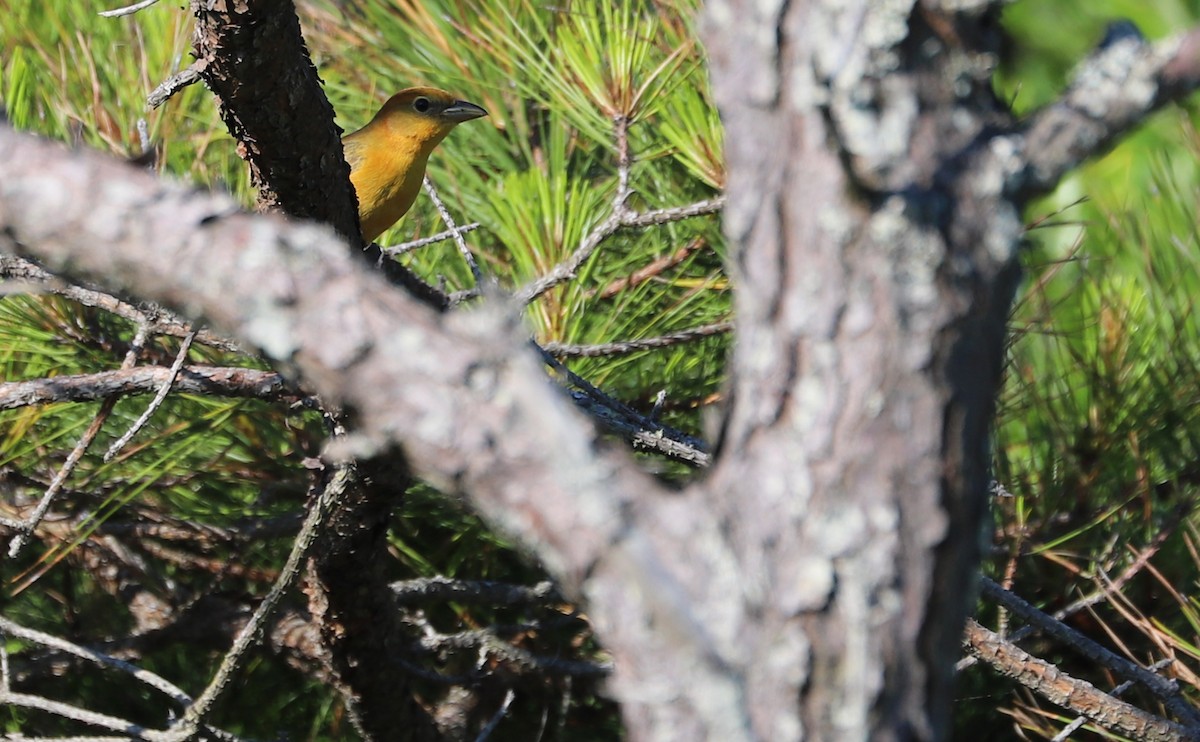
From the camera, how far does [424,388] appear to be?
67 cm

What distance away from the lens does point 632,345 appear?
61.0 inches

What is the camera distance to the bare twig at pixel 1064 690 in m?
1.26

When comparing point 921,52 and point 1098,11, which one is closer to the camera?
point 921,52

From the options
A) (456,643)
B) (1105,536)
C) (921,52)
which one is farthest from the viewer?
(1105,536)

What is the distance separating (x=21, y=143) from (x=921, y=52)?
52cm

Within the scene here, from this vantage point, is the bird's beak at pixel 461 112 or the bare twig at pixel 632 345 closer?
the bare twig at pixel 632 345

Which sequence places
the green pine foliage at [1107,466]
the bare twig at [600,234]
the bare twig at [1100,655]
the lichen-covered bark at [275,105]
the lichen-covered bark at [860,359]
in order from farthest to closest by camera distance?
the green pine foliage at [1107,466]
the bare twig at [600,234]
the bare twig at [1100,655]
the lichen-covered bark at [275,105]
the lichen-covered bark at [860,359]

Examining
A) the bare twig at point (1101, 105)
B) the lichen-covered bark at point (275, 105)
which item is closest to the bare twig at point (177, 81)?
the lichen-covered bark at point (275, 105)

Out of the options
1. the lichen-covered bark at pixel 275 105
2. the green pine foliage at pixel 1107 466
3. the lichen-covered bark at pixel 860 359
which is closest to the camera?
the lichen-covered bark at pixel 860 359

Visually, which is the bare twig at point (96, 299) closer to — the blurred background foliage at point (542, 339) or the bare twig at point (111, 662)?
the blurred background foliage at point (542, 339)

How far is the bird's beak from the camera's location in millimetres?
2096

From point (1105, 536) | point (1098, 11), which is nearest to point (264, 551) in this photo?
point (1105, 536)

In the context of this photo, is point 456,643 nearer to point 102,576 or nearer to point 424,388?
point 102,576

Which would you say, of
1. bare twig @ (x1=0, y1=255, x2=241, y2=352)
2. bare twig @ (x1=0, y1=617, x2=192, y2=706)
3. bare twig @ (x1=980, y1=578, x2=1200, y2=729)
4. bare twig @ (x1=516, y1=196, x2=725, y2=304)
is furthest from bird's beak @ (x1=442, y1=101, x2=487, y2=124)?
bare twig @ (x1=980, y1=578, x2=1200, y2=729)
